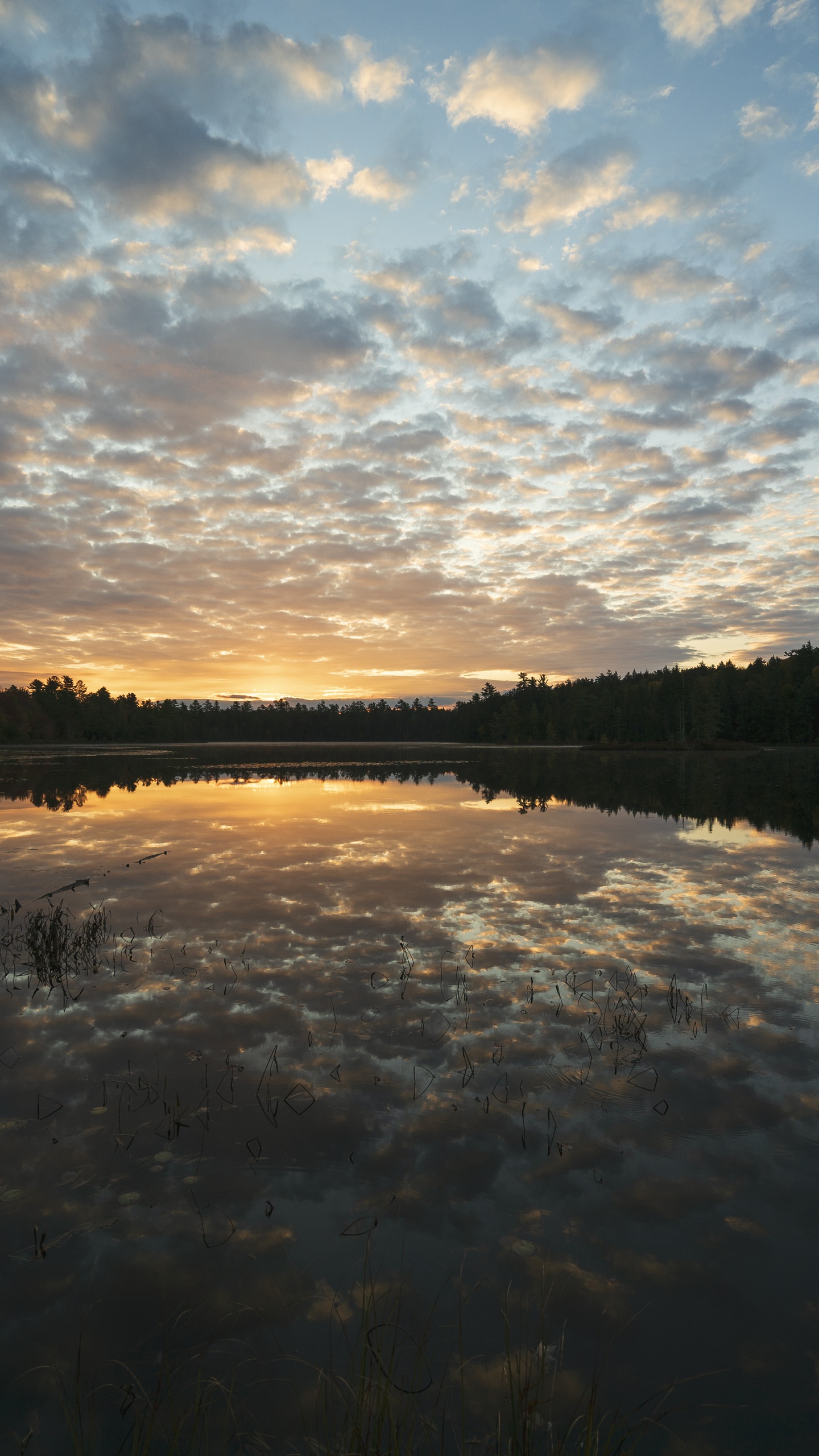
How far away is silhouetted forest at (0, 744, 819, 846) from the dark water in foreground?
1512cm

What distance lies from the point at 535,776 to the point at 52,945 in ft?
138

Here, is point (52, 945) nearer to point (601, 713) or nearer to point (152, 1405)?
point (152, 1405)

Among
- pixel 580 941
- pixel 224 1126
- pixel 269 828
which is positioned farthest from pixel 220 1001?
pixel 269 828

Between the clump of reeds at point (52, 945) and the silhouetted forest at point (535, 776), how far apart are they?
17.9m

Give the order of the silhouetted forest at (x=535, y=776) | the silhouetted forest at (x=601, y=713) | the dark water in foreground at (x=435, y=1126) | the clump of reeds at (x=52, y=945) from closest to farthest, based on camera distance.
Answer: the dark water in foreground at (x=435, y=1126) → the clump of reeds at (x=52, y=945) → the silhouetted forest at (x=535, y=776) → the silhouetted forest at (x=601, y=713)

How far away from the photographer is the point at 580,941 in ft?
36.8

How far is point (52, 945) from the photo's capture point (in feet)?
35.3

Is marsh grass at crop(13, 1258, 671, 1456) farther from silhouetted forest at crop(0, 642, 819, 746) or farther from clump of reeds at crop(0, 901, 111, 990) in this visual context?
silhouetted forest at crop(0, 642, 819, 746)

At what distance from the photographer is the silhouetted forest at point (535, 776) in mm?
30188

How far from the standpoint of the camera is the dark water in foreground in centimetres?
396

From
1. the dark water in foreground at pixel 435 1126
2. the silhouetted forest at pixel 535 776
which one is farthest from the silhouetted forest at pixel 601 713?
the dark water in foreground at pixel 435 1126

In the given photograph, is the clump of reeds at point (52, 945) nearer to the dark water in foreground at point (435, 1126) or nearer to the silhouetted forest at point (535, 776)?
the dark water in foreground at point (435, 1126)

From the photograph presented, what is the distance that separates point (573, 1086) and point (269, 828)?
59.4 ft

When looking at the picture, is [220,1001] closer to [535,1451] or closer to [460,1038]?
[460,1038]
